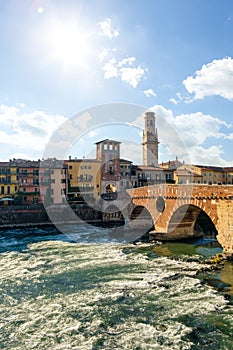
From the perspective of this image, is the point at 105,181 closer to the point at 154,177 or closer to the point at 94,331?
the point at 154,177

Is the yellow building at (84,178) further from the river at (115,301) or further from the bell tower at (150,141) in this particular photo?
the river at (115,301)

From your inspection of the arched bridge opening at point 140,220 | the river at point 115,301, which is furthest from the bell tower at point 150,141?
the river at point 115,301

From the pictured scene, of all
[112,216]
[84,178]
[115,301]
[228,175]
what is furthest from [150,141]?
[115,301]

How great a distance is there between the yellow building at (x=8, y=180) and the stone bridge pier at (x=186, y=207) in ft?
77.7

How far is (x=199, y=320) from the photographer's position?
11.2 meters

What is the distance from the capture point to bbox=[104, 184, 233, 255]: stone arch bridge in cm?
2044

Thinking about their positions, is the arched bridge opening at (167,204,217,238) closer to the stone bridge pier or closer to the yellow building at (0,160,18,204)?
the stone bridge pier

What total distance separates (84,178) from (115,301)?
137 feet

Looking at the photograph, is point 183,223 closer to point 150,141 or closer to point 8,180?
point 8,180

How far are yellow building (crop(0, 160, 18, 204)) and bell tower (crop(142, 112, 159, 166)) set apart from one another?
104 feet

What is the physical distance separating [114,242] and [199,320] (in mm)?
17022

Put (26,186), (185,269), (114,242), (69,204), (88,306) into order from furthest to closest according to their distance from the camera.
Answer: (26,186), (69,204), (114,242), (185,269), (88,306)

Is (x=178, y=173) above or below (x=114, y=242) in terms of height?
above

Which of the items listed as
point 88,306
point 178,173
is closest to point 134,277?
point 88,306
